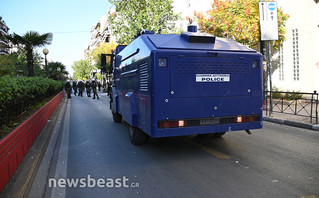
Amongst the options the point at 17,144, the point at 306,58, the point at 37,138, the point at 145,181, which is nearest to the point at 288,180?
the point at 145,181

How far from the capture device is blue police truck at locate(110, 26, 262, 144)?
186 inches

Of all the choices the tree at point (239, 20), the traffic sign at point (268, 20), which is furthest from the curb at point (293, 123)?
the tree at point (239, 20)

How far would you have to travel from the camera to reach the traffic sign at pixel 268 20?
36.3 feet

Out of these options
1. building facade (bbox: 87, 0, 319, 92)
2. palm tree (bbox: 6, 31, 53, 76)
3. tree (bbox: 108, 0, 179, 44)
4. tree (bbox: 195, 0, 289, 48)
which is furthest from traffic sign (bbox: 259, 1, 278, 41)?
tree (bbox: 108, 0, 179, 44)

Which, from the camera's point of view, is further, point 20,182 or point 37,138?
point 37,138

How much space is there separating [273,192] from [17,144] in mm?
4095

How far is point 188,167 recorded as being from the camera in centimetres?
458

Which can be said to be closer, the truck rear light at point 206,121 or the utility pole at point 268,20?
the truck rear light at point 206,121

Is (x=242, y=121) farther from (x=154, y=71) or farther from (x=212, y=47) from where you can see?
(x=154, y=71)

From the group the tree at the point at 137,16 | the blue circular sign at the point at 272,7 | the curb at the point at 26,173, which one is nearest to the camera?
the curb at the point at 26,173

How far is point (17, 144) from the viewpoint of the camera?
459 cm

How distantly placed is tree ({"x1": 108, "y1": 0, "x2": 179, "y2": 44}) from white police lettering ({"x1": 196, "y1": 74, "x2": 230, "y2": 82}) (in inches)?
848

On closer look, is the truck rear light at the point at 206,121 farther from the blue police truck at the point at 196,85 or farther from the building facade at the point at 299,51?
the building facade at the point at 299,51

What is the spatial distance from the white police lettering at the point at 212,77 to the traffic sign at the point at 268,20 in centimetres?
711
